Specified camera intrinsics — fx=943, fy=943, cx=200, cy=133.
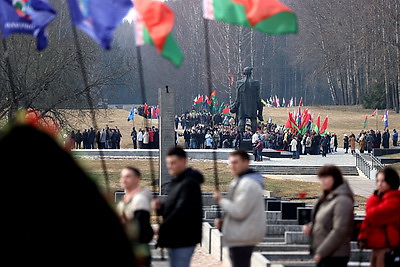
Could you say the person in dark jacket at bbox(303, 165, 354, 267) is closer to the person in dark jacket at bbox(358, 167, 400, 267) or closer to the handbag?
the person in dark jacket at bbox(358, 167, 400, 267)

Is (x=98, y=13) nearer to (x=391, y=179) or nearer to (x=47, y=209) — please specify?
(x=391, y=179)

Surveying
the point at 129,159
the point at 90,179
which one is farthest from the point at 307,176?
the point at 90,179

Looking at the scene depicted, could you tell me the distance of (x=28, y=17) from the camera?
12.0 metres

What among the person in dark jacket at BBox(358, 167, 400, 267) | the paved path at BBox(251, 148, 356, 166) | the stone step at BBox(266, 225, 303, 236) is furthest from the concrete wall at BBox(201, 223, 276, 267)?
the paved path at BBox(251, 148, 356, 166)

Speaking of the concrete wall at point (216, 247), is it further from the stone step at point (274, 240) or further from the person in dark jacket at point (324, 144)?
the person in dark jacket at point (324, 144)

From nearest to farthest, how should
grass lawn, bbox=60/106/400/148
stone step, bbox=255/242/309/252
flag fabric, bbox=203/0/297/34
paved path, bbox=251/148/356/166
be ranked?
1. flag fabric, bbox=203/0/297/34
2. stone step, bbox=255/242/309/252
3. paved path, bbox=251/148/356/166
4. grass lawn, bbox=60/106/400/148

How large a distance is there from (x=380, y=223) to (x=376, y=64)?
7149cm

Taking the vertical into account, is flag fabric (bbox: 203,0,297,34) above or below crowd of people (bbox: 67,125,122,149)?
above

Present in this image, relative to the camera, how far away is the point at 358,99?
285 ft

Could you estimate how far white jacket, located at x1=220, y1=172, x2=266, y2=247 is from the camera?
7504 mm

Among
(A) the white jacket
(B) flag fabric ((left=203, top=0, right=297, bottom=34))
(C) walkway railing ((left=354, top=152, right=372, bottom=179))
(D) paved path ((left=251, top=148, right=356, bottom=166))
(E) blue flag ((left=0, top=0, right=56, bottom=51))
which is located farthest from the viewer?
(D) paved path ((left=251, top=148, right=356, bottom=166))

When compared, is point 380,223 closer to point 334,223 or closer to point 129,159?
point 334,223

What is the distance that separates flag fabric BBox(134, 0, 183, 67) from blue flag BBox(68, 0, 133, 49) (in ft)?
0.71

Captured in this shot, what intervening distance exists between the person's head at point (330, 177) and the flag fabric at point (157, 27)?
10.2 ft
